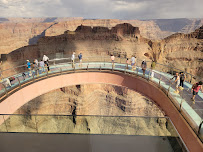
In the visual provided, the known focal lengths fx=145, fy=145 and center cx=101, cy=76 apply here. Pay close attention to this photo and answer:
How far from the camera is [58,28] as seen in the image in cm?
9569

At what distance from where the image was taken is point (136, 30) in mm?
42312

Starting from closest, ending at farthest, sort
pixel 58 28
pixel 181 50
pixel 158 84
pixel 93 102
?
1. pixel 158 84
2. pixel 93 102
3. pixel 181 50
4. pixel 58 28

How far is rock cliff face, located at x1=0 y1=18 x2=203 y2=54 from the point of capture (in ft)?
272

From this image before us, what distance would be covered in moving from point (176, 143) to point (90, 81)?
33.7ft

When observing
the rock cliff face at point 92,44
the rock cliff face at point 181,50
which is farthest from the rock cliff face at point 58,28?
the rock cliff face at point 181,50

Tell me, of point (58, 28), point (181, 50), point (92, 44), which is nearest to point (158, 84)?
point (92, 44)

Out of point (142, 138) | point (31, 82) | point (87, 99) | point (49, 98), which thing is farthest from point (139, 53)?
point (142, 138)

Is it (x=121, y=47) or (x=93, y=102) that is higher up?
(x=121, y=47)

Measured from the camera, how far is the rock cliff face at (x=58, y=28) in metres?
82.8

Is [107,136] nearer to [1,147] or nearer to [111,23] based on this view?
[1,147]

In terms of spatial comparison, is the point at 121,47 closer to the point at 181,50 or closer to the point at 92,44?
the point at 92,44

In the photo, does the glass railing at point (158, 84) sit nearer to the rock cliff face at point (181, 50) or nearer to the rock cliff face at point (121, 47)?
the rock cliff face at point (121, 47)

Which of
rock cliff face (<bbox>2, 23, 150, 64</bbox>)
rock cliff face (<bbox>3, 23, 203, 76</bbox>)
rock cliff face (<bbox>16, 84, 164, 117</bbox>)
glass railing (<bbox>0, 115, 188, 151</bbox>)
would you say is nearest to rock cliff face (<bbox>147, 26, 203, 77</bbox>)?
rock cliff face (<bbox>3, 23, 203, 76</bbox>)

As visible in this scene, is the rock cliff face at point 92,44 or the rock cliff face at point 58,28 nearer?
the rock cliff face at point 92,44
